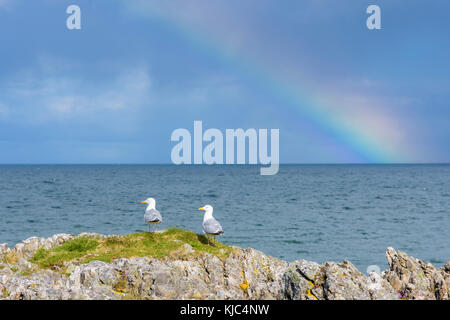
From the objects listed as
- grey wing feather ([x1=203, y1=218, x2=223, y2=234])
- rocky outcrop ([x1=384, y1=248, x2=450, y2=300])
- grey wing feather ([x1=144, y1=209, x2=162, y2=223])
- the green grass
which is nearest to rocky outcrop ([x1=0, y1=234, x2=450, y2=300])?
rocky outcrop ([x1=384, y1=248, x2=450, y2=300])

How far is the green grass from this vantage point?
17984 millimetres

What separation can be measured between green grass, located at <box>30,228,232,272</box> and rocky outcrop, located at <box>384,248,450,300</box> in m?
7.65

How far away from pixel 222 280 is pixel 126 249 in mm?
5702

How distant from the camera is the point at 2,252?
1919 cm

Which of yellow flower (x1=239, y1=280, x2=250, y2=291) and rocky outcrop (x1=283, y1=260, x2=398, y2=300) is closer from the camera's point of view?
rocky outcrop (x1=283, y1=260, x2=398, y2=300)

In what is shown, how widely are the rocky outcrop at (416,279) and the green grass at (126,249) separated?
765cm

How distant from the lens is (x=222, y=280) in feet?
53.0

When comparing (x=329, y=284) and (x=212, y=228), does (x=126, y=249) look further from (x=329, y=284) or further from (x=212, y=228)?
(x=329, y=284)

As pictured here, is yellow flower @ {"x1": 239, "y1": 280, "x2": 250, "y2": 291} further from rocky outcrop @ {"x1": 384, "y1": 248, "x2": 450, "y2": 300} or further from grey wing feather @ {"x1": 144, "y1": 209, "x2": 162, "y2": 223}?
grey wing feather @ {"x1": 144, "y1": 209, "x2": 162, "y2": 223}

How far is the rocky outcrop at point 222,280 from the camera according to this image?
42.1 feet

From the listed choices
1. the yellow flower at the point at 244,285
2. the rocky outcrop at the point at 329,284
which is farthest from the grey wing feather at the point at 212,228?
the rocky outcrop at the point at 329,284

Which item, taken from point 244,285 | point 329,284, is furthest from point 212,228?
point 329,284
